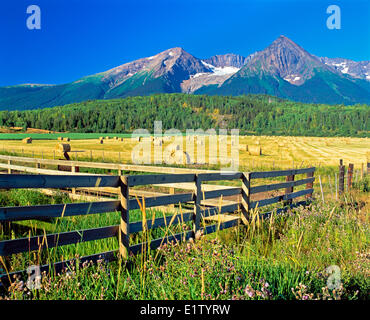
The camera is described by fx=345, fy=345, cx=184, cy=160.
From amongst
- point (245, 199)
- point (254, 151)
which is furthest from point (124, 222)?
point (254, 151)

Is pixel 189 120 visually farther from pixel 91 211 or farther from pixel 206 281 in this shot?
pixel 206 281

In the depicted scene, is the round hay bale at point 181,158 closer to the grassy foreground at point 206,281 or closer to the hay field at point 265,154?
the hay field at point 265,154

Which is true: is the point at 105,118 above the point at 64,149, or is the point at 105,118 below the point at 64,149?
above

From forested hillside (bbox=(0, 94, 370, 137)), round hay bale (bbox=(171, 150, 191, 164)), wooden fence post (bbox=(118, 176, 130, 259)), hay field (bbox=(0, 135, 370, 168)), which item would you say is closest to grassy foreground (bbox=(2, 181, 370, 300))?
wooden fence post (bbox=(118, 176, 130, 259))

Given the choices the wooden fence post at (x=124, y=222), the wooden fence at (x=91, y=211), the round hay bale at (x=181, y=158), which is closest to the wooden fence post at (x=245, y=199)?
the wooden fence at (x=91, y=211)

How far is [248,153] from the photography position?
41.4 m

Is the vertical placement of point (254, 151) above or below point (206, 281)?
above

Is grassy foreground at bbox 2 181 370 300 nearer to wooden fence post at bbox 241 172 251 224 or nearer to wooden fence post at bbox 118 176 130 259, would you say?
wooden fence post at bbox 118 176 130 259

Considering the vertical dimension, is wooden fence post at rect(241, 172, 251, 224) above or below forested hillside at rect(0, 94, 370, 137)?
below

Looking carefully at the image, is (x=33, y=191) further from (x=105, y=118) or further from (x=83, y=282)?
(x=105, y=118)

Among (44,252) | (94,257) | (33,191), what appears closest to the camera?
(94,257)

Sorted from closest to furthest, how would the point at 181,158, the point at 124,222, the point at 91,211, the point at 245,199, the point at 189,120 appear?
1. the point at 91,211
2. the point at 124,222
3. the point at 245,199
4. the point at 181,158
5. the point at 189,120
